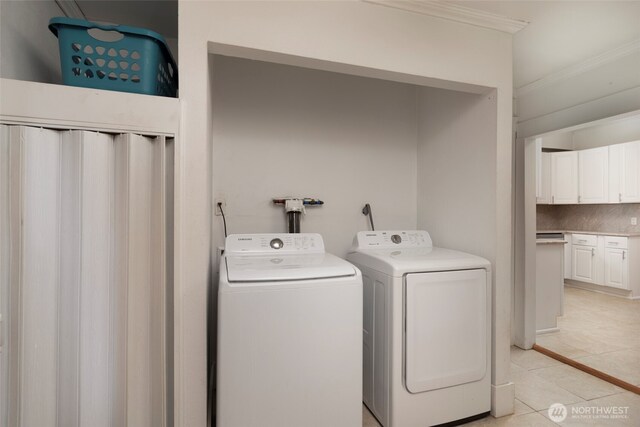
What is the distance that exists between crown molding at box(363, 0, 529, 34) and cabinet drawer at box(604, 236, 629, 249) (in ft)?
14.1

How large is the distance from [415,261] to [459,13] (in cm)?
145

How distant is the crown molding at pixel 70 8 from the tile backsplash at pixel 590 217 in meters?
6.55

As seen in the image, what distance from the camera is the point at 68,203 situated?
1.14 metres

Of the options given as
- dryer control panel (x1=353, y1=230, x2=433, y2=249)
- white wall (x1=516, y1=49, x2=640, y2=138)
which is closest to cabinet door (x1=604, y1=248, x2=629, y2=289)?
white wall (x1=516, y1=49, x2=640, y2=138)

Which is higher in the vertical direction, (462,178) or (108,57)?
(108,57)

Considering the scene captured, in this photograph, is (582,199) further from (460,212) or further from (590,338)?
(460,212)

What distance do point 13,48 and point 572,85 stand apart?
3.66 m

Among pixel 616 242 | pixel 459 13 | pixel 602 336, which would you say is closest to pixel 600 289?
pixel 616 242

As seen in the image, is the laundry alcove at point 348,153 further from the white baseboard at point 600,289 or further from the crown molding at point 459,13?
the white baseboard at point 600,289

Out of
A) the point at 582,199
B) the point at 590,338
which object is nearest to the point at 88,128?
the point at 590,338

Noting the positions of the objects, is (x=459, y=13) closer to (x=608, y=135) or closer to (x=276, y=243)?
(x=276, y=243)

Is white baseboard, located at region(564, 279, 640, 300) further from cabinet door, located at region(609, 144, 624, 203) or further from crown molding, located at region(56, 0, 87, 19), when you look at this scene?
crown molding, located at region(56, 0, 87, 19)

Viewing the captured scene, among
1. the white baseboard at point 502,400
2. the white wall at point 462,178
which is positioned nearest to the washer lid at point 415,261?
the white wall at point 462,178

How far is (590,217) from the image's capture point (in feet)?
17.2
